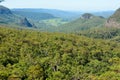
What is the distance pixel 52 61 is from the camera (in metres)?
89.8

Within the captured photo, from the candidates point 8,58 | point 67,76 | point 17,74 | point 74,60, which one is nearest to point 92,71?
point 74,60

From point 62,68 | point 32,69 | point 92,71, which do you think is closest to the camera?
point 32,69

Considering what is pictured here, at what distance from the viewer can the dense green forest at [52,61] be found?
71.6 meters

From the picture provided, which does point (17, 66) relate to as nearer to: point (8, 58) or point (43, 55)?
point (8, 58)

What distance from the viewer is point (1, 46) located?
99.1 meters

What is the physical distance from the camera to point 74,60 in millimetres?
102000

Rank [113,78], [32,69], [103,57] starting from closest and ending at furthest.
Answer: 1. [32,69]
2. [113,78]
3. [103,57]

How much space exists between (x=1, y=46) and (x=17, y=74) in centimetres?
3457

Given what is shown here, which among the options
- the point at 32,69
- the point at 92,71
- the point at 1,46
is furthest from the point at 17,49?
the point at 32,69

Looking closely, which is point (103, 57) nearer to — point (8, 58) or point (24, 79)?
point (8, 58)

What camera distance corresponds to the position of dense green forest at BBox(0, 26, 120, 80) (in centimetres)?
7157

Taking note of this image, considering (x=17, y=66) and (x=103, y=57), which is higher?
(x=17, y=66)

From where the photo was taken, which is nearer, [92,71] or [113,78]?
[113,78]

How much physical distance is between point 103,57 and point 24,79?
184ft
